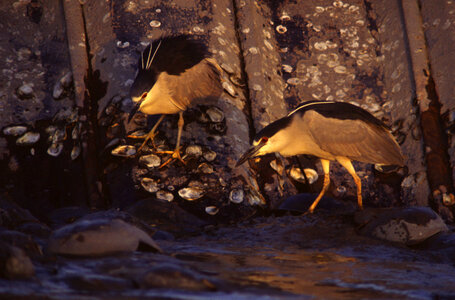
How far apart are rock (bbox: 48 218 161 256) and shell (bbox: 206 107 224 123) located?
2.15 m

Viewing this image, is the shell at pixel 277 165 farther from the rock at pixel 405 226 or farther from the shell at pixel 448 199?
the shell at pixel 448 199

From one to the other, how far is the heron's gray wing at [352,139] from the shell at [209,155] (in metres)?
0.89

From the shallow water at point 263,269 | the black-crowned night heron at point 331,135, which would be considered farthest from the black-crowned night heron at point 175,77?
the shallow water at point 263,269

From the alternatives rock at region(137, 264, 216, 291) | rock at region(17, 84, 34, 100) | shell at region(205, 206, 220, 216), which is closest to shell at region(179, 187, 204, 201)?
shell at region(205, 206, 220, 216)

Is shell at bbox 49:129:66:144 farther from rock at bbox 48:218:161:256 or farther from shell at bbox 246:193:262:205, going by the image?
rock at bbox 48:218:161:256

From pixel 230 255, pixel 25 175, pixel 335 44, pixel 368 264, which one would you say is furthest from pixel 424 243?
pixel 25 175

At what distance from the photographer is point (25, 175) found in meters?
4.25

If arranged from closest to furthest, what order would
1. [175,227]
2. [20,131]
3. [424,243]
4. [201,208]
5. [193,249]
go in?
[193,249], [424,243], [175,227], [201,208], [20,131]

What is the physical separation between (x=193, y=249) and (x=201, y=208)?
3.68ft

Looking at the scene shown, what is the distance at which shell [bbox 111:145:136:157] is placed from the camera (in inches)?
169

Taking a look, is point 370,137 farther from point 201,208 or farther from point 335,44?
point 335,44

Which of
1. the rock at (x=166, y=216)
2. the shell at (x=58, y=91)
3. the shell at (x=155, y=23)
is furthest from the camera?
the shell at (x=155, y=23)

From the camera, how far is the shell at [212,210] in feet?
13.2

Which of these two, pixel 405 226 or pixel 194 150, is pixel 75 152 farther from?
pixel 405 226
